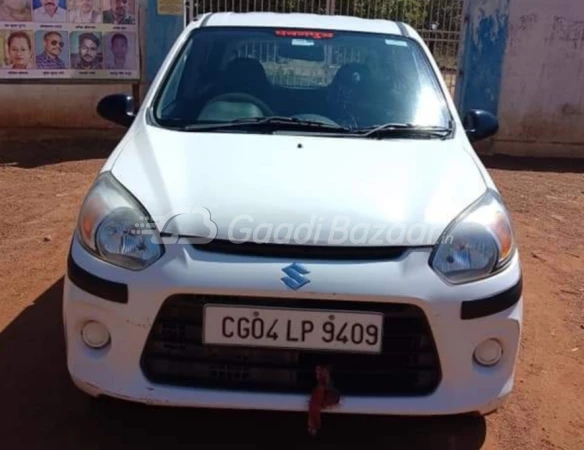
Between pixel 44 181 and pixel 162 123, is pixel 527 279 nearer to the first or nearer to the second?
pixel 162 123

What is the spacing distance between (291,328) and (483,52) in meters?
7.63

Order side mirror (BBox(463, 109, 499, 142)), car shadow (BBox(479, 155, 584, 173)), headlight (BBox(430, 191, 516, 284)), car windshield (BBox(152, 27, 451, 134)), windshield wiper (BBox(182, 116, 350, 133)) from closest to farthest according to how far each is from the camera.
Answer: headlight (BBox(430, 191, 516, 284))
windshield wiper (BBox(182, 116, 350, 133))
car windshield (BBox(152, 27, 451, 134))
side mirror (BBox(463, 109, 499, 142))
car shadow (BBox(479, 155, 584, 173))

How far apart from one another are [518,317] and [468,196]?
50 centimetres

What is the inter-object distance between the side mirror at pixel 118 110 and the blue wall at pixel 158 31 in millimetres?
5111

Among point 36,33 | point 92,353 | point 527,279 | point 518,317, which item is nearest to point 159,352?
point 92,353

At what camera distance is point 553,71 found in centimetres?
973

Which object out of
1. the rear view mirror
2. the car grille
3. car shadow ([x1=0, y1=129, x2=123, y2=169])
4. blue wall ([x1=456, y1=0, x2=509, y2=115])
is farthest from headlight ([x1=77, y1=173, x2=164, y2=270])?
blue wall ([x1=456, y1=0, x2=509, y2=115])

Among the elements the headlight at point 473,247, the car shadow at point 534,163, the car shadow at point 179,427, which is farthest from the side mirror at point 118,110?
the car shadow at point 534,163

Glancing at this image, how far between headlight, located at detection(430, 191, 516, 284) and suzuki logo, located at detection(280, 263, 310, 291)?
460mm

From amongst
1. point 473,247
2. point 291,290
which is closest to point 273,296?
point 291,290

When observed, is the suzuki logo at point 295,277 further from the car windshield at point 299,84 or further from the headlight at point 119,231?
the car windshield at point 299,84

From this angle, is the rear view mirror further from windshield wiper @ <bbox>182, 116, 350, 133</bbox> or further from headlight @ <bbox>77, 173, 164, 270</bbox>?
headlight @ <bbox>77, 173, 164, 270</bbox>

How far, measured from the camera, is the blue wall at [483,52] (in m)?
9.62

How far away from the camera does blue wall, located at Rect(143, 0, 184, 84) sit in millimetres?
9297
